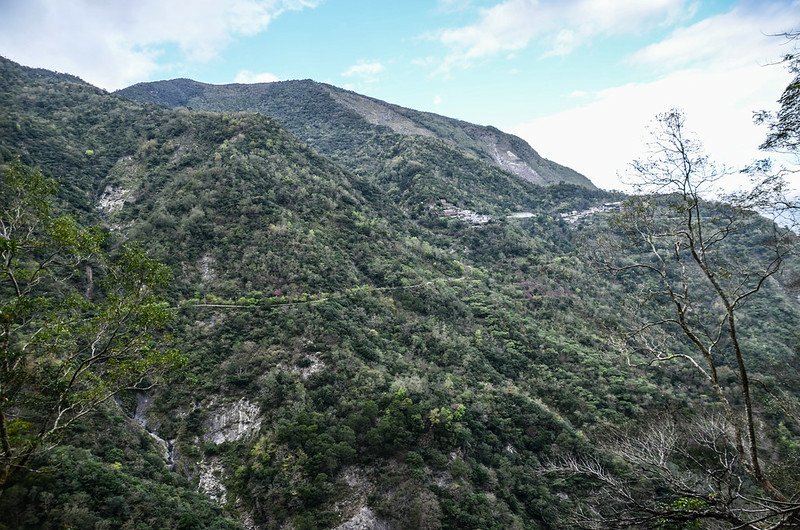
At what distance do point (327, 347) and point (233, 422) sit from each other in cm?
835

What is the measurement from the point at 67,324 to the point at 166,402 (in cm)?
1609

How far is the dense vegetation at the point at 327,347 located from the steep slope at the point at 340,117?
1914 inches

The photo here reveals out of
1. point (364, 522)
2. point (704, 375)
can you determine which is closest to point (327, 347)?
point (364, 522)

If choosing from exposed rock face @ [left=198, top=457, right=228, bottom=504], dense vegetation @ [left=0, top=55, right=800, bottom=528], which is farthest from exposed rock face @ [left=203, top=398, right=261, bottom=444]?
exposed rock face @ [left=198, top=457, right=228, bottom=504]

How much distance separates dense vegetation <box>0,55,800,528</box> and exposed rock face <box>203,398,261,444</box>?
14 centimetres

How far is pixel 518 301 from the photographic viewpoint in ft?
168

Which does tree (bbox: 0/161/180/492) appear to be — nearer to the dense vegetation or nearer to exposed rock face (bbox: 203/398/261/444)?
the dense vegetation

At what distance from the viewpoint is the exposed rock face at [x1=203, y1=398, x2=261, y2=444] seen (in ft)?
81.0

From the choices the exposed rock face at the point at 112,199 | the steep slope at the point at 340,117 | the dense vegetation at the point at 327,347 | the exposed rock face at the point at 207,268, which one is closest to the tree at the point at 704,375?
the dense vegetation at the point at 327,347

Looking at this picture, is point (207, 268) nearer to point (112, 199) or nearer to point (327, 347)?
point (327, 347)

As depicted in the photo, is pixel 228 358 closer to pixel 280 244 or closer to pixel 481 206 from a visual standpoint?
pixel 280 244

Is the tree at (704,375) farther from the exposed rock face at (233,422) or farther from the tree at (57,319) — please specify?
the exposed rock face at (233,422)

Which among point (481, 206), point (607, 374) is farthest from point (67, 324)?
point (481, 206)

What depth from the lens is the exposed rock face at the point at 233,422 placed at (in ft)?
81.0
